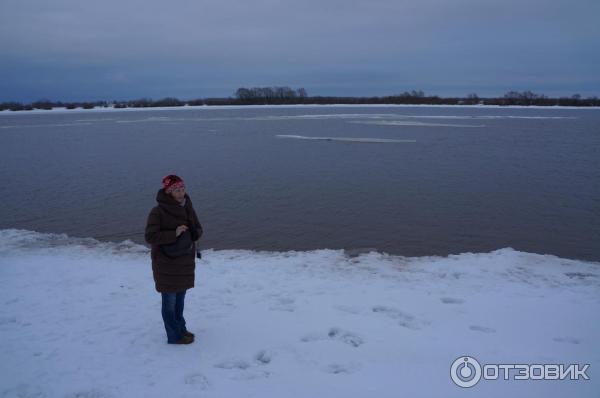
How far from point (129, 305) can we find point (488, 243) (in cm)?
622

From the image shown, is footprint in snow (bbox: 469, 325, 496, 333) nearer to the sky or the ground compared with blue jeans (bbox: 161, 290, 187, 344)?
nearer to the ground

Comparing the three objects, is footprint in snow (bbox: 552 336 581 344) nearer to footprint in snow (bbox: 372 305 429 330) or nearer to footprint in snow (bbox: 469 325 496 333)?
footprint in snow (bbox: 469 325 496 333)

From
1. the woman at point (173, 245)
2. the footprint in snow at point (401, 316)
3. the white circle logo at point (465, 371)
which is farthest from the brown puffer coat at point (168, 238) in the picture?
the white circle logo at point (465, 371)

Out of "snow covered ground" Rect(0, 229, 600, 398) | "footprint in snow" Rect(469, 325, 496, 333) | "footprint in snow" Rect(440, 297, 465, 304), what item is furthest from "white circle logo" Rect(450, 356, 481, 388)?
"footprint in snow" Rect(440, 297, 465, 304)

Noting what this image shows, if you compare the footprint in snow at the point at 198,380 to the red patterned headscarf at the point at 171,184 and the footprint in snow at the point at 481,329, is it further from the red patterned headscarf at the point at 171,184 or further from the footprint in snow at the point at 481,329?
the footprint in snow at the point at 481,329

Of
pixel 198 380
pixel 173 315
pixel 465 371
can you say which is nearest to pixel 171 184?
pixel 173 315

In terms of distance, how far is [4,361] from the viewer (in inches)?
156

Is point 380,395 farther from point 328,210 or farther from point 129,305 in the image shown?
point 328,210

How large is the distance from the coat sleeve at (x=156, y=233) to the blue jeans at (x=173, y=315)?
55 centimetres

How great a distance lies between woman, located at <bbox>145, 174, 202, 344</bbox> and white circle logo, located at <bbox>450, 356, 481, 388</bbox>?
2361 millimetres

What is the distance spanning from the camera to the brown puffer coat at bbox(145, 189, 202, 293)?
379 centimetres

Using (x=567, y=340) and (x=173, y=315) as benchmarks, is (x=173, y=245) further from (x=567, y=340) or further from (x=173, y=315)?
(x=567, y=340)

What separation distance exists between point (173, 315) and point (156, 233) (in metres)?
0.86

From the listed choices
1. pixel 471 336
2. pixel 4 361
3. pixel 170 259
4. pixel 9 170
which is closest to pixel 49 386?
pixel 4 361
